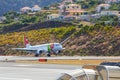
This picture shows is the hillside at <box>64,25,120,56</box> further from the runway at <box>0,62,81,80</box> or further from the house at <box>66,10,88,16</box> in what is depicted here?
the house at <box>66,10,88,16</box>

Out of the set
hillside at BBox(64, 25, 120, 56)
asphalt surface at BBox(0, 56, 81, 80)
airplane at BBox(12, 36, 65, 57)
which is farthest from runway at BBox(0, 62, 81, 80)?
airplane at BBox(12, 36, 65, 57)

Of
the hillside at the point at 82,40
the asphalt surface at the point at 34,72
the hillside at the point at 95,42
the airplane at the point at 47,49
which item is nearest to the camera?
the asphalt surface at the point at 34,72

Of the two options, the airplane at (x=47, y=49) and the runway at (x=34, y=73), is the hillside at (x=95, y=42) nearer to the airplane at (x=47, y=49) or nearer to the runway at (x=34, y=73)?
the airplane at (x=47, y=49)

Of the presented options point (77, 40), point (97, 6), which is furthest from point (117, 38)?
point (97, 6)

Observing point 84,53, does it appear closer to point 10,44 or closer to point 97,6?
point 10,44

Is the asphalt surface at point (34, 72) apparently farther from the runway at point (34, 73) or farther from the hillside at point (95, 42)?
the hillside at point (95, 42)

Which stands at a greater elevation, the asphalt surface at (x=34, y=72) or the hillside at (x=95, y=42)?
the asphalt surface at (x=34, y=72)

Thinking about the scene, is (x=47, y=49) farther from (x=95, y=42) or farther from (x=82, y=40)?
(x=95, y=42)

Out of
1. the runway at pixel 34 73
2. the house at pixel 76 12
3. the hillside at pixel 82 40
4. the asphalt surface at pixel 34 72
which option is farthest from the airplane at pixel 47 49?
the house at pixel 76 12

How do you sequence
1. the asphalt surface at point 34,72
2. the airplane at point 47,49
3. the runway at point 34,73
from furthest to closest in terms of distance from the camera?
1. the airplane at point 47,49
2. the asphalt surface at point 34,72
3. the runway at point 34,73

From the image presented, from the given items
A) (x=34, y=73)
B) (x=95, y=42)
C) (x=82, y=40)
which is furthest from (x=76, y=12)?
(x=34, y=73)

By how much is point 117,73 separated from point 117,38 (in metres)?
51.9

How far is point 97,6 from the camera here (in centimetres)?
13612

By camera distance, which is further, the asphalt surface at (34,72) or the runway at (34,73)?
the asphalt surface at (34,72)
